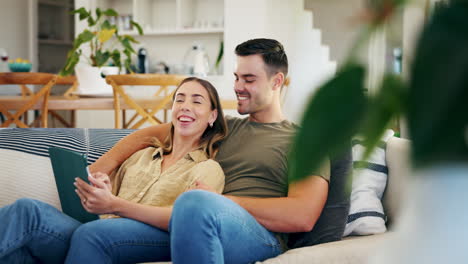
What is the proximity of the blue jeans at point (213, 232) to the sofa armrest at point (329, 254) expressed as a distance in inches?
2.7

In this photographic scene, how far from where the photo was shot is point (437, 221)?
0.23m

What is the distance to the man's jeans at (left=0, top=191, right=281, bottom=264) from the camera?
58.2 inches

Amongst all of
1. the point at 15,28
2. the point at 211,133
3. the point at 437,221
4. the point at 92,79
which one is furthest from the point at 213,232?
the point at 15,28

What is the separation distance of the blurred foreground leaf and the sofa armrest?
142 centimetres

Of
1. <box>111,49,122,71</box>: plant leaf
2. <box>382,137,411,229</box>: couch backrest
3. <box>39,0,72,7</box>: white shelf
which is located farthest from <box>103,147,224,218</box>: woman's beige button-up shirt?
<box>39,0,72,7</box>: white shelf

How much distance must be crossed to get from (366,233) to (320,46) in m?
5.04

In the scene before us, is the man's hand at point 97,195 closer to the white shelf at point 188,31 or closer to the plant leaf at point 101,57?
the plant leaf at point 101,57

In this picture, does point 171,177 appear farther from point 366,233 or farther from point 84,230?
point 366,233

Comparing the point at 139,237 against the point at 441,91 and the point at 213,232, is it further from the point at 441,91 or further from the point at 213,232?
the point at 441,91

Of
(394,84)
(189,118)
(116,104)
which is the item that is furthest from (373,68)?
(116,104)

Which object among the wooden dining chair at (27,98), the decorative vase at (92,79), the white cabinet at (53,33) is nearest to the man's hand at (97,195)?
the wooden dining chair at (27,98)

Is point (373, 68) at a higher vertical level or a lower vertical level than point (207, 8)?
lower

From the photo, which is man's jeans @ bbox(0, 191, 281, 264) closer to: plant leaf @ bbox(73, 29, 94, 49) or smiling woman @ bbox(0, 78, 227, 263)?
smiling woman @ bbox(0, 78, 227, 263)

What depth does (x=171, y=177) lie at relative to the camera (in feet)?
6.32
